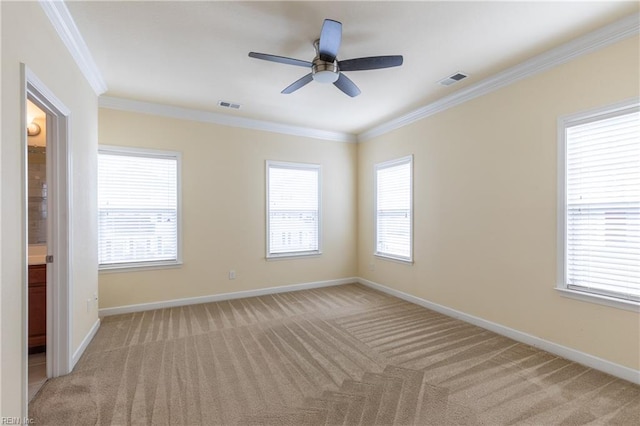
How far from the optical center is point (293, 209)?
521 cm

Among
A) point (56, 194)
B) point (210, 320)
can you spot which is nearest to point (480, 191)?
point (210, 320)

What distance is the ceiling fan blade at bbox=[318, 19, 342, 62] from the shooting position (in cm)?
204

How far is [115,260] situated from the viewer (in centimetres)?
393

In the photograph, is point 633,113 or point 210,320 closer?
point 633,113

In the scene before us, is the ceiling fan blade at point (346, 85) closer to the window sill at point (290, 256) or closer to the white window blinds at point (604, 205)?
the white window blinds at point (604, 205)

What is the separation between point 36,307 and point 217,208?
7.56 ft

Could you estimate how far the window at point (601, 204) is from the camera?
2.37 m

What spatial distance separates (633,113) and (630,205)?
2.44ft

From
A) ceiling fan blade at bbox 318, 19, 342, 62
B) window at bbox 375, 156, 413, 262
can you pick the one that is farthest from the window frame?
ceiling fan blade at bbox 318, 19, 342, 62

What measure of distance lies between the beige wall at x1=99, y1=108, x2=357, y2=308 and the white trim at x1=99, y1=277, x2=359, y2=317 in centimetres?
6

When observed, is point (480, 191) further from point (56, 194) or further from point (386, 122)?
point (56, 194)

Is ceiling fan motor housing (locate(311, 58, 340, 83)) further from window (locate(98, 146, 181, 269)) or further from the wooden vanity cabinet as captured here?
the wooden vanity cabinet

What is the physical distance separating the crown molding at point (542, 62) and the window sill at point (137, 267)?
4194 millimetres

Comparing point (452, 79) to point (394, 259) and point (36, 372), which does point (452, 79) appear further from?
point (36, 372)
